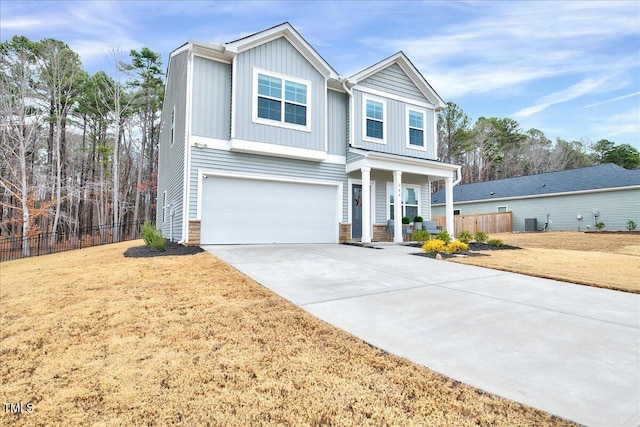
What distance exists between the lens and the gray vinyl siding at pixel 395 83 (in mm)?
12195

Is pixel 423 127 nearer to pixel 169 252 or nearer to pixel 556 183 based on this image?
pixel 169 252

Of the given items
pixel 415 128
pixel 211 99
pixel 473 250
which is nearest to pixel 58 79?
pixel 211 99

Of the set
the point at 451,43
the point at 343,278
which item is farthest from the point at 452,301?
the point at 451,43

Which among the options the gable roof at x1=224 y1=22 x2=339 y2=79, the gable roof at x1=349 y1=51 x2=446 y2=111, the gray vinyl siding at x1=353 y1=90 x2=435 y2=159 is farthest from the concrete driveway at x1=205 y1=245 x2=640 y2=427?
the gable roof at x1=349 y1=51 x2=446 y2=111

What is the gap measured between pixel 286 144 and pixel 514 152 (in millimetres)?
35386

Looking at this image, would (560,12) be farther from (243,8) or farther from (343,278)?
(343,278)

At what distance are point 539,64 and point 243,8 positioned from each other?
43.7 feet

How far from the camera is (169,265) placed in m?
6.34

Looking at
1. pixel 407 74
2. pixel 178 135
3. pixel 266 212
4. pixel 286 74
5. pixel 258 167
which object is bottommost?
pixel 266 212

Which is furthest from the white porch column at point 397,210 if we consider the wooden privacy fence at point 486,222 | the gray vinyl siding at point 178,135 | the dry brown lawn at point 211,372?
the wooden privacy fence at point 486,222

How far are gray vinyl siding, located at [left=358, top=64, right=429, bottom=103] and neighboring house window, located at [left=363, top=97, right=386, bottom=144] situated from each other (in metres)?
0.62

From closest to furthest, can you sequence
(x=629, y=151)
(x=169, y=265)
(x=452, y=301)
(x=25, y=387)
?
(x=25, y=387) → (x=452, y=301) → (x=169, y=265) → (x=629, y=151)

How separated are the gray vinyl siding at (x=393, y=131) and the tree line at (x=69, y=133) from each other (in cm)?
1511

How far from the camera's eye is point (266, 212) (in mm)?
10195
